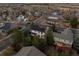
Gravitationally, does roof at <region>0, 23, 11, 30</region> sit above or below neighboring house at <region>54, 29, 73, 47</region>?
above

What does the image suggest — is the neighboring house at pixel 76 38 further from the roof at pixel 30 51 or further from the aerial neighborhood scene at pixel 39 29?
the roof at pixel 30 51

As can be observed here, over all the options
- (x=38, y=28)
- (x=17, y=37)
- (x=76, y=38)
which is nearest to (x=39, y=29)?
(x=38, y=28)

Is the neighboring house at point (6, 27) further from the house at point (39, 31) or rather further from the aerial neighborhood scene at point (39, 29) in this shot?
the house at point (39, 31)

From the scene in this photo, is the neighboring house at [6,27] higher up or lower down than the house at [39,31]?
higher up

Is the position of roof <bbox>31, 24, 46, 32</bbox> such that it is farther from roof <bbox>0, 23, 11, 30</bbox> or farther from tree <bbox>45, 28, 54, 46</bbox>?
roof <bbox>0, 23, 11, 30</bbox>

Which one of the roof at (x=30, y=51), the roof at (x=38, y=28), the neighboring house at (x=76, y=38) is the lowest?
the roof at (x=30, y=51)

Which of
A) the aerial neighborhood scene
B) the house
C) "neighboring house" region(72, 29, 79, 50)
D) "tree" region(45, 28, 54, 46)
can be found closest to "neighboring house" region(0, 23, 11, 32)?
the aerial neighborhood scene

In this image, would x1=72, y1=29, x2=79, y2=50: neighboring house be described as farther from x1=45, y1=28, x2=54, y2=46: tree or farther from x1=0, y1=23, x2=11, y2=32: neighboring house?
x1=0, y1=23, x2=11, y2=32: neighboring house

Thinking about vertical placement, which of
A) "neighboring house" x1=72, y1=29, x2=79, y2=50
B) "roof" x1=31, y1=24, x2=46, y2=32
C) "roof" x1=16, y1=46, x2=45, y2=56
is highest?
"roof" x1=31, y1=24, x2=46, y2=32

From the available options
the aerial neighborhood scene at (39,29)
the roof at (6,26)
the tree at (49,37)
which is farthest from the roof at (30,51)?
the roof at (6,26)
